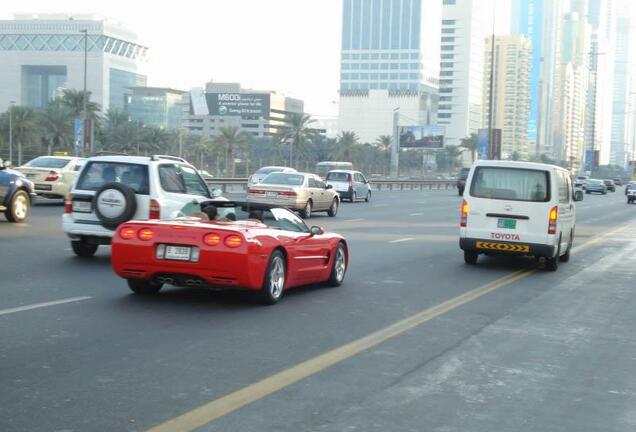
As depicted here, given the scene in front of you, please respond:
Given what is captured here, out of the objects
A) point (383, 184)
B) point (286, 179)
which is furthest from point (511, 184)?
point (383, 184)

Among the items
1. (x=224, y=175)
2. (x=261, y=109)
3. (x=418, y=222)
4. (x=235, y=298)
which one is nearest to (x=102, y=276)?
Result: (x=235, y=298)

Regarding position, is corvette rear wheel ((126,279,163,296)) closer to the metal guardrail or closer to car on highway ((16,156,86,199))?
car on highway ((16,156,86,199))

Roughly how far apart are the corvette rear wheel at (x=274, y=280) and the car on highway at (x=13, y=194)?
1206 centimetres

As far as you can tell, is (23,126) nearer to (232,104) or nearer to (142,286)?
(142,286)

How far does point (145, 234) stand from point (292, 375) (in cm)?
383

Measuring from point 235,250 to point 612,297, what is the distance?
566 centimetres

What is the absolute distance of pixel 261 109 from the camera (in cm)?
19988

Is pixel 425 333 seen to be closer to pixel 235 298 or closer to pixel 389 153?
pixel 235 298

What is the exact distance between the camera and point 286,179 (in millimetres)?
29203

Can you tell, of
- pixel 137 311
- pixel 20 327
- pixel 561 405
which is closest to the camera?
pixel 561 405

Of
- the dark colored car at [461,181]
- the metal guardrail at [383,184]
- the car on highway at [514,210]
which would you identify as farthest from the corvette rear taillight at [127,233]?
the dark colored car at [461,181]

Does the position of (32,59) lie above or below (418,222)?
above

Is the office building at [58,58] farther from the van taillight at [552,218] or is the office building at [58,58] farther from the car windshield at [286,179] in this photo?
the van taillight at [552,218]

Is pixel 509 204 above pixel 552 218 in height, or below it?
above
